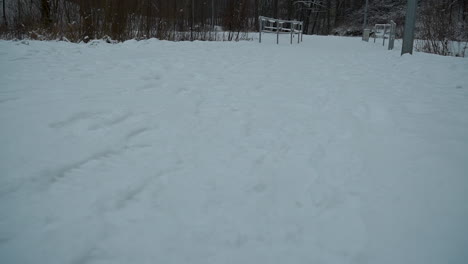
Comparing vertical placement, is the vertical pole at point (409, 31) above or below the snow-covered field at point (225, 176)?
above

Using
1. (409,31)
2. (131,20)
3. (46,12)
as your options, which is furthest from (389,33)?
(46,12)

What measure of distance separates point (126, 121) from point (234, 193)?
43.2 inches

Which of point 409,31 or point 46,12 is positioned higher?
point 46,12

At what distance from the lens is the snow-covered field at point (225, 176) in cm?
113

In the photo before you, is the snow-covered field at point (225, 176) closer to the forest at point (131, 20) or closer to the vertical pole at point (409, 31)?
the vertical pole at point (409, 31)

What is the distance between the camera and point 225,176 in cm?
159

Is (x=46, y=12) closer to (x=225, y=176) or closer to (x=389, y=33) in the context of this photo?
(x=225, y=176)

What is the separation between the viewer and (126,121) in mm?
2158

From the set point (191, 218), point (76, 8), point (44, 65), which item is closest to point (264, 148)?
point (191, 218)

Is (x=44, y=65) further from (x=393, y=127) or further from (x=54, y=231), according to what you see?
(x=393, y=127)

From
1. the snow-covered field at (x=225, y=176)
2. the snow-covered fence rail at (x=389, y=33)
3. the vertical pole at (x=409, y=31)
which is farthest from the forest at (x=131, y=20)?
the snow-covered field at (x=225, y=176)

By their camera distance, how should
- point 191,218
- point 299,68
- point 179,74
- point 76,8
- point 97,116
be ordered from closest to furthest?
point 191,218
point 97,116
point 179,74
point 299,68
point 76,8

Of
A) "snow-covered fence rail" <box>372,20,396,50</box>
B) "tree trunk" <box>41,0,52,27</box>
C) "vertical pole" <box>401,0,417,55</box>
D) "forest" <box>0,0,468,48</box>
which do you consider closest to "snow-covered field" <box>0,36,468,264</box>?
"vertical pole" <box>401,0,417,55</box>

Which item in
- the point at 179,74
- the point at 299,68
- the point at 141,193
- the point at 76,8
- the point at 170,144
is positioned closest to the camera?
the point at 141,193
